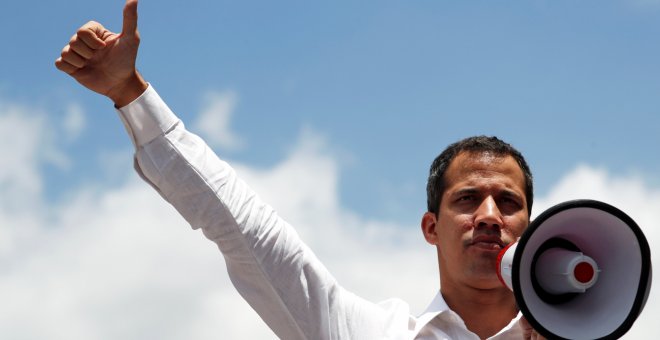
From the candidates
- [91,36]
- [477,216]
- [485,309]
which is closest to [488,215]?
[477,216]

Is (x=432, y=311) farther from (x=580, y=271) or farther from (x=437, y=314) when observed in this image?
(x=580, y=271)

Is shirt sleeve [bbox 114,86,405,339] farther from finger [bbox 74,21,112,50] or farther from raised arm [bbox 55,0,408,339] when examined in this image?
finger [bbox 74,21,112,50]

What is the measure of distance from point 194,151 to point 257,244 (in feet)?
1.48

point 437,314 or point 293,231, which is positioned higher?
point 293,231

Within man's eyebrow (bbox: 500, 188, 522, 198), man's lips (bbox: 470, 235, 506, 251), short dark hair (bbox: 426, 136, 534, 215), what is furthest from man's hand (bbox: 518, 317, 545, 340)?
short dark hair (bbox: 426, 136, 534, 215)

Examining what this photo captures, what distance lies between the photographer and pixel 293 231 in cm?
387

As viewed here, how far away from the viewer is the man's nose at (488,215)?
416 centimetres

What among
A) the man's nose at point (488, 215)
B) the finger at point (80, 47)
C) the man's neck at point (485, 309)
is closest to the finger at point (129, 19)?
the finger at point (80, 47)

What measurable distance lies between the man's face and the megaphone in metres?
0.62

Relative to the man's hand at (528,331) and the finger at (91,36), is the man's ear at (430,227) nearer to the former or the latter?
the man's hand at (528,331)

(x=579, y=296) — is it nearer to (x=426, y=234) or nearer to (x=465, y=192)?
(x=465, y=192)

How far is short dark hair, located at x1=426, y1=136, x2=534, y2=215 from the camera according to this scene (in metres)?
4.62

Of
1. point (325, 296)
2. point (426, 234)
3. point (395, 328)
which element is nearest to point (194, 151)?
point (325, 296)

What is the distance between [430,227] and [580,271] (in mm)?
1306
